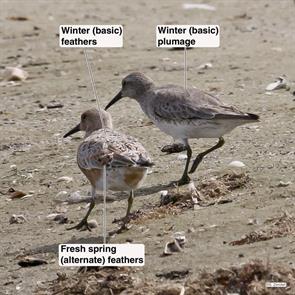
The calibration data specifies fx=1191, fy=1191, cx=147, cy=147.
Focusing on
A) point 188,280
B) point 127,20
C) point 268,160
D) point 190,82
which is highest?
point 127,20

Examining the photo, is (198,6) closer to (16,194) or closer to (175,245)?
(16,194)

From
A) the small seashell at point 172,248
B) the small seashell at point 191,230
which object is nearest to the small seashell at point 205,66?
the small seashell at point 191,230

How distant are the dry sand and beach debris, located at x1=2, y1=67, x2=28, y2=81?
11 centimetres

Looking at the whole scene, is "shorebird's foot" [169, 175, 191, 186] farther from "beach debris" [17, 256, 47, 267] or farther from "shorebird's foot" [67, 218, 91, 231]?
"beach debris" [17, 256, 47, 267]

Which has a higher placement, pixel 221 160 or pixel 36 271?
pixel 221 160

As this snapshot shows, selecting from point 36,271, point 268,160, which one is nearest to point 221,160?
point 268,160

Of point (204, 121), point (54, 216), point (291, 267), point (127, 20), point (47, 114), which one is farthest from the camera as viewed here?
point (127, 20)

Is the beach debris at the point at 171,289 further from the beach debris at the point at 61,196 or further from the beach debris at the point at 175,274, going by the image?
the beach debris at the point at 61,196

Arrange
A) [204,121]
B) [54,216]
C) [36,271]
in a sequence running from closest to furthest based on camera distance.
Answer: [36,271] < [54,216] < [204,121]

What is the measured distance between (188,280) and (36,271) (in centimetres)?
146

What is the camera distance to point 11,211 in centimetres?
1081

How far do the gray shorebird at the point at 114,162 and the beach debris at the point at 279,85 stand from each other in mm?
4202

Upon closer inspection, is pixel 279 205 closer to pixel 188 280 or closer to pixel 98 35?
pixel 188 280

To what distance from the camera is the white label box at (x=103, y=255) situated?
8.52 metres
